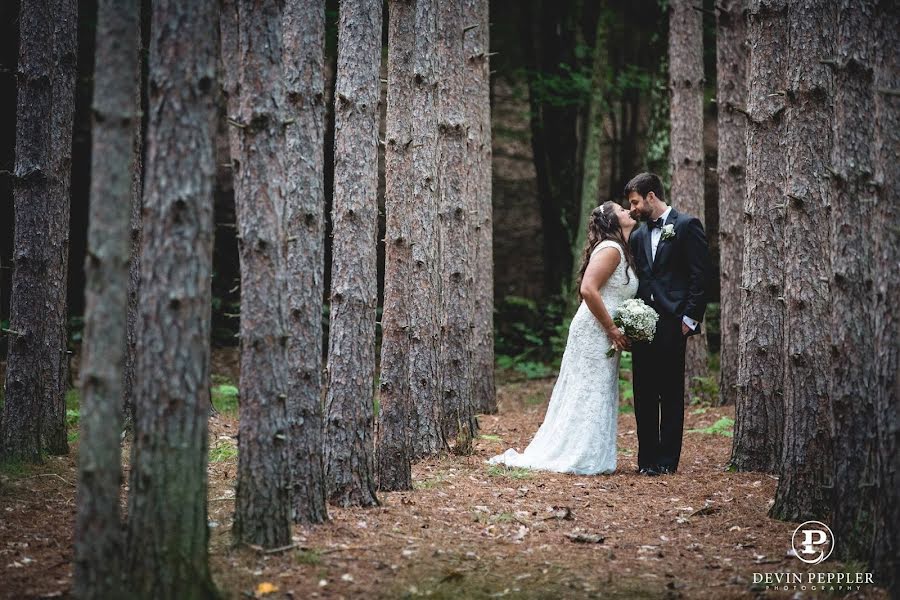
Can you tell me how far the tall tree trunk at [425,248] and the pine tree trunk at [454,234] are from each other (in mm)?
690

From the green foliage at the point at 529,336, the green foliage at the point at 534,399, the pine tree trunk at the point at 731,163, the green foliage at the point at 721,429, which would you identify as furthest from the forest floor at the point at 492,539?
the green foliage at the point at 529,336

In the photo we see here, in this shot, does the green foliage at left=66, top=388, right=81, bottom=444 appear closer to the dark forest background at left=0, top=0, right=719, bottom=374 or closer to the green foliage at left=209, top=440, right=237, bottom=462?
the green foliage at left=209, top=440, right=237, bottom=462

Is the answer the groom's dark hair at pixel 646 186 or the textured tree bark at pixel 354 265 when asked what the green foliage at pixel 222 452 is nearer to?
the textured tree bark at pixel 354 265

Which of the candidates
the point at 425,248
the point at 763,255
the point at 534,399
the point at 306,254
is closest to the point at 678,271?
the point at 763,255

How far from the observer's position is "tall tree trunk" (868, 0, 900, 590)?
4.77m

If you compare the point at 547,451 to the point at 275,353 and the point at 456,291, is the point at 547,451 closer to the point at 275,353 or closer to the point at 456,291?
the point at 456,291

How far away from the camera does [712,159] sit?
72.1 ft

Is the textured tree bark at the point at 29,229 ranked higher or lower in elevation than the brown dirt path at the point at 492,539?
higher

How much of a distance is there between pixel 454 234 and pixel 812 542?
5.81 meters

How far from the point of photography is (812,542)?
19.3ft

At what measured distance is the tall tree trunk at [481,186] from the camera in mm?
11758

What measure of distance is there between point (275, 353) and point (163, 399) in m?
1.03

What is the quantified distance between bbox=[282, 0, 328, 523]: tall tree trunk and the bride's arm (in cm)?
348

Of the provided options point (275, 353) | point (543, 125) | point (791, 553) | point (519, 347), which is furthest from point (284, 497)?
point (543, 125)
